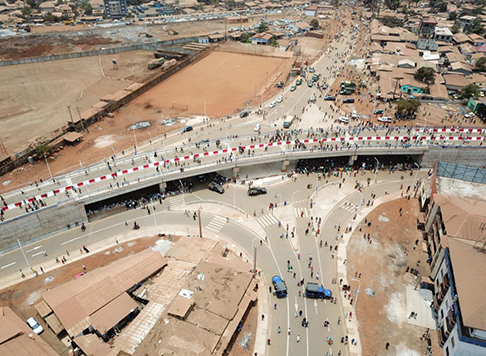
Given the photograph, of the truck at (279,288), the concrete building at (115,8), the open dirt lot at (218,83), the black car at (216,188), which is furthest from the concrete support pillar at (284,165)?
the concrete building at (115,8)

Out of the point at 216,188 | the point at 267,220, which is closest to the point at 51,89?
the point at 216,188

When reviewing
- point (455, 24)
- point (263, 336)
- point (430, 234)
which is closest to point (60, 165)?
point (263, 336)

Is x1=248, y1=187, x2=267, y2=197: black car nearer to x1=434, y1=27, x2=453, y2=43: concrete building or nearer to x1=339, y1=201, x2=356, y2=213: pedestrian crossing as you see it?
x1=339, y1=201, x2=356, y2=213: pedestrian crossing

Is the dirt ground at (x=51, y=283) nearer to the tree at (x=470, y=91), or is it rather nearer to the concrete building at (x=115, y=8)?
the tree at (x=470, y=91)

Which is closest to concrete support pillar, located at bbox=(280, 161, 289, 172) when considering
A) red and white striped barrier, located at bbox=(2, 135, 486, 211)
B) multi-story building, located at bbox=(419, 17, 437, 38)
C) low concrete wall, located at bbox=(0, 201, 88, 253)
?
red and white striped barrier, located at bbox=(2, 135, 486, 211)

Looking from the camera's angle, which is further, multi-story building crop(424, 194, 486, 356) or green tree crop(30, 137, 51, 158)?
green tree crop(30, 137, 51, 158)

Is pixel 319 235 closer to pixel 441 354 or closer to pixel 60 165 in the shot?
pixel 441 354
